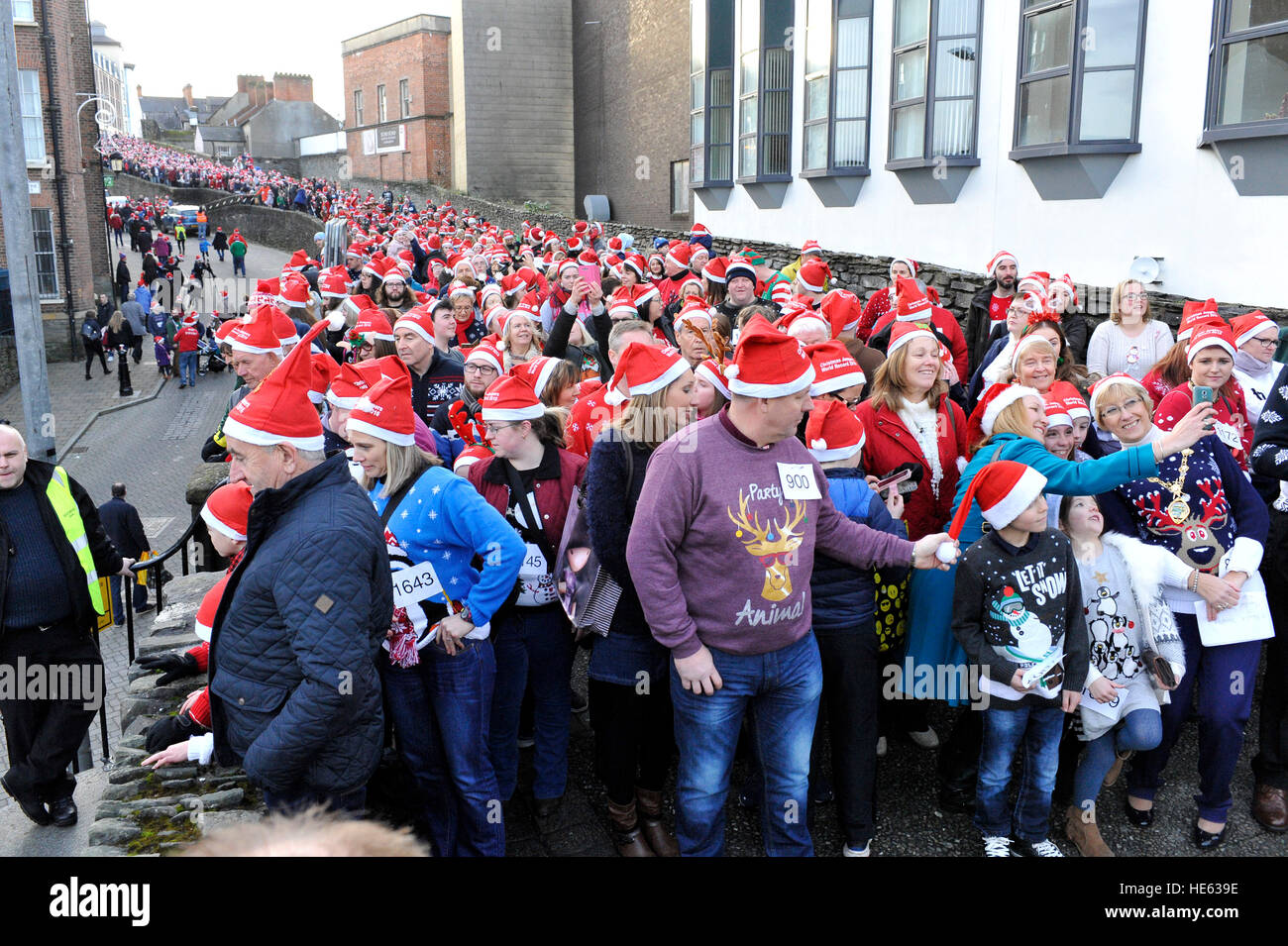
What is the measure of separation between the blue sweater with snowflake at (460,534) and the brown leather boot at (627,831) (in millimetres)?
1037

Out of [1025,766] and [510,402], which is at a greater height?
[510,402]

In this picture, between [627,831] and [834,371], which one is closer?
[627,831]

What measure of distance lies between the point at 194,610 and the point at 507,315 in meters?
3.21

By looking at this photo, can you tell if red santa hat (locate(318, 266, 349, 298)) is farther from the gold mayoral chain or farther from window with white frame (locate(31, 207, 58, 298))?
Answer: window with white frame (locate(31, 207, 58, 298))

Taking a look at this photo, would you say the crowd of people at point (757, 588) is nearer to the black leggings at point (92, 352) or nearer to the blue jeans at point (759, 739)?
the blue jeans at point (759, 739)

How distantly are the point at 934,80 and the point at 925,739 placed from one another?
9670 millimetres

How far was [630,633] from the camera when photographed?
3.95 m

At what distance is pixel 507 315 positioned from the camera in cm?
771

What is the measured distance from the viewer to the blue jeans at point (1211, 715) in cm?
425

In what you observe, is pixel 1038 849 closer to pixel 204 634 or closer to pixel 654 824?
pixel 654 824

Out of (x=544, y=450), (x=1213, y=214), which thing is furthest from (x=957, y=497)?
(x=1213, y=214)

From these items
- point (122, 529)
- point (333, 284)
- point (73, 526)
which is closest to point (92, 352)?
point (333, 284)

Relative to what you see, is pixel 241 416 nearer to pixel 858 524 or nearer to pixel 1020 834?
pixel 858 524

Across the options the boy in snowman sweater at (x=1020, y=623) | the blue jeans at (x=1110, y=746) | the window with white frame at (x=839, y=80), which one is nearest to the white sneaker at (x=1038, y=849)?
the boy in snowman sweater at (x=1020, y=623)
